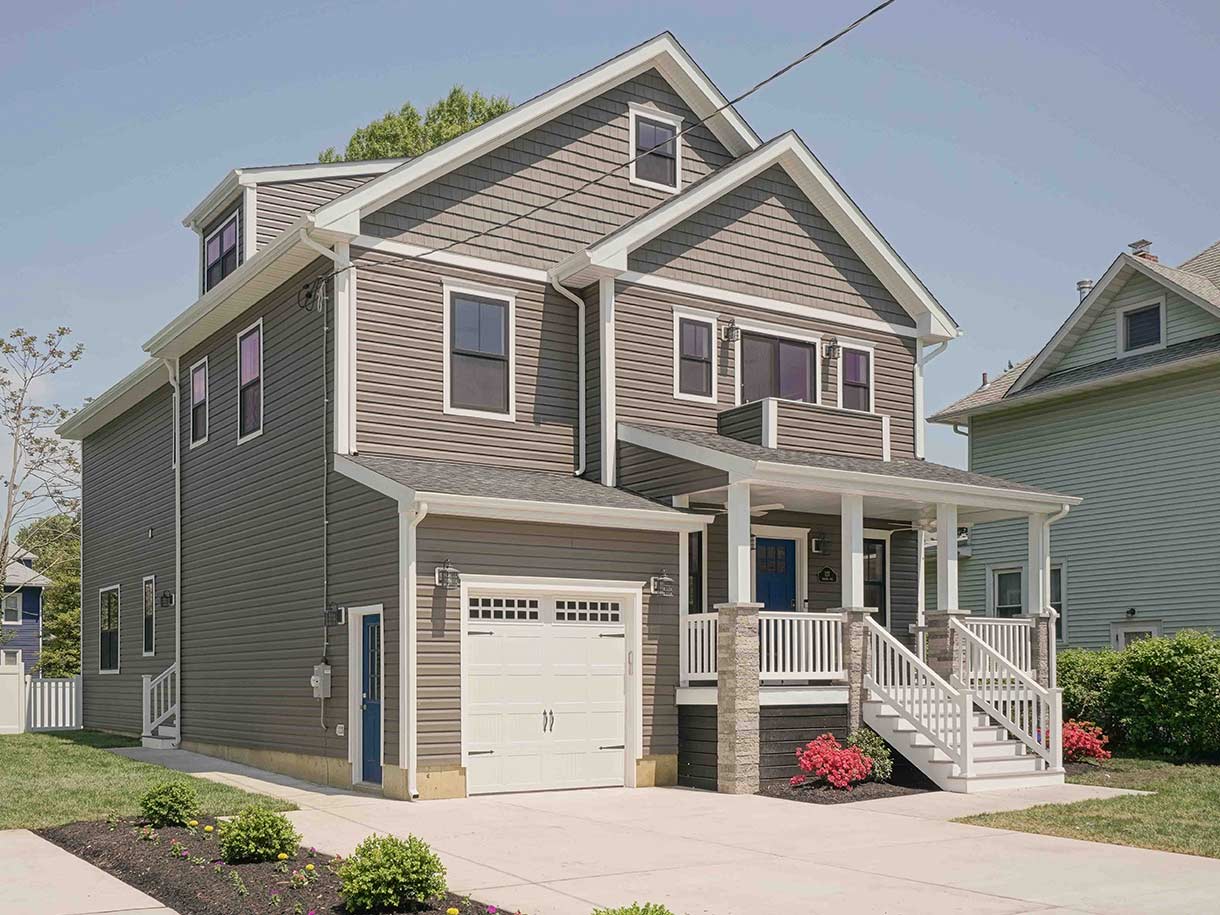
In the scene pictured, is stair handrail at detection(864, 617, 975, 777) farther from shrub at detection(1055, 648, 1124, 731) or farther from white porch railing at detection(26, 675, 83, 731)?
white porch railing at detection(26, 675, 83, 731)

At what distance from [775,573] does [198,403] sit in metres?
9.66

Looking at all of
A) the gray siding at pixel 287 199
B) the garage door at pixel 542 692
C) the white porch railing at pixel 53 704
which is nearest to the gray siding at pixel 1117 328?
the garage door at pixel 542 692

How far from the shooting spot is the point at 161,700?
72.6 feet

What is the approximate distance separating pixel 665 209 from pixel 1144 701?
31.7ft

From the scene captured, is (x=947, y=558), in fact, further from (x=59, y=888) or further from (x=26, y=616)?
(x=26, y=616)

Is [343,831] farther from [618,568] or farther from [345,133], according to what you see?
[345,133]

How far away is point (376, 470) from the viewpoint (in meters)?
15.5

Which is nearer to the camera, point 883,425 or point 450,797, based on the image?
point 450,797

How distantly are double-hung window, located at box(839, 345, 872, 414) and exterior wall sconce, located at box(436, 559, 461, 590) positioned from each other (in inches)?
307

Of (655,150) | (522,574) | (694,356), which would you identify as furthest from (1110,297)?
(522,574)

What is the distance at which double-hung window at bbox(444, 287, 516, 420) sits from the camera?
17.3 m

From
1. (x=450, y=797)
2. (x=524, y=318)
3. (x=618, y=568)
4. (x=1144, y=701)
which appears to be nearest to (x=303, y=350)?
(x=524, y=318)

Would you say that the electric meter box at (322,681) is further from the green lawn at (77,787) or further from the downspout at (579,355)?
the downspout at (579,355)

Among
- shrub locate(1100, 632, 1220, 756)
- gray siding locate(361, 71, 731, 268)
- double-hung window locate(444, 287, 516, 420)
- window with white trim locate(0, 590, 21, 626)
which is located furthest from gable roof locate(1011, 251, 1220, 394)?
window with white trim locate(0, 590, 21, 626)
